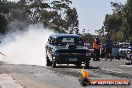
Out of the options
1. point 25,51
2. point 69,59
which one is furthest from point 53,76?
point 25,51

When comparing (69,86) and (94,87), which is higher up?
(94,87)

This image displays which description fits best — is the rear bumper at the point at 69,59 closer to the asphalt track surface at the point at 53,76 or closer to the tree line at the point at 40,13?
the asphalt track surface at the point at 53,76

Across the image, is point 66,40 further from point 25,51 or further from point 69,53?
point 25,51

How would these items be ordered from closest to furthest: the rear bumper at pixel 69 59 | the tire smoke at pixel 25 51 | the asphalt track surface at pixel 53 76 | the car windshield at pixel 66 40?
the asphalt track surface at pixel 53 76 → the rear bumper at pixel 69 59 → the car windshield at pixel 66 40 → the tire smoke at pixel 25 51

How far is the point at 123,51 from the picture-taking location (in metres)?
44.8

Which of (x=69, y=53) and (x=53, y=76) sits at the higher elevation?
(x=69, y=53)

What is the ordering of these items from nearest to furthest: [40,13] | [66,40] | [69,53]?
[69,53] < [66,40] < [40,13]

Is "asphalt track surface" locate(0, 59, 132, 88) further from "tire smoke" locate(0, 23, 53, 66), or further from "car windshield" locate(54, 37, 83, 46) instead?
"tire smoke" locate(0, 23, 53, 66)

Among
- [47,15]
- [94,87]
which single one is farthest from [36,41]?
[47,15]

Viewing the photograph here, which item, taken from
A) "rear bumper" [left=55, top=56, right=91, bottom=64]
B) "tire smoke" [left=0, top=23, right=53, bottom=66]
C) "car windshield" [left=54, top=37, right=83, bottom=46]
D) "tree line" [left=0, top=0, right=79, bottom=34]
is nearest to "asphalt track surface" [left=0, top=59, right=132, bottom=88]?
"rear bumper" [left=55, top=56, right=91, bottom=64]

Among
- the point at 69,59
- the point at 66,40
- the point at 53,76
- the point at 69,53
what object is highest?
the point at 66,40

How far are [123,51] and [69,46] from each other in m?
21.3

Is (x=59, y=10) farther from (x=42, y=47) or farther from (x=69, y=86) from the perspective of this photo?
(x=69, y=86)

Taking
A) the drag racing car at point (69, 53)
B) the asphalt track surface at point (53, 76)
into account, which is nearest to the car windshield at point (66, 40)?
the drag racing car at point (69, 53)
